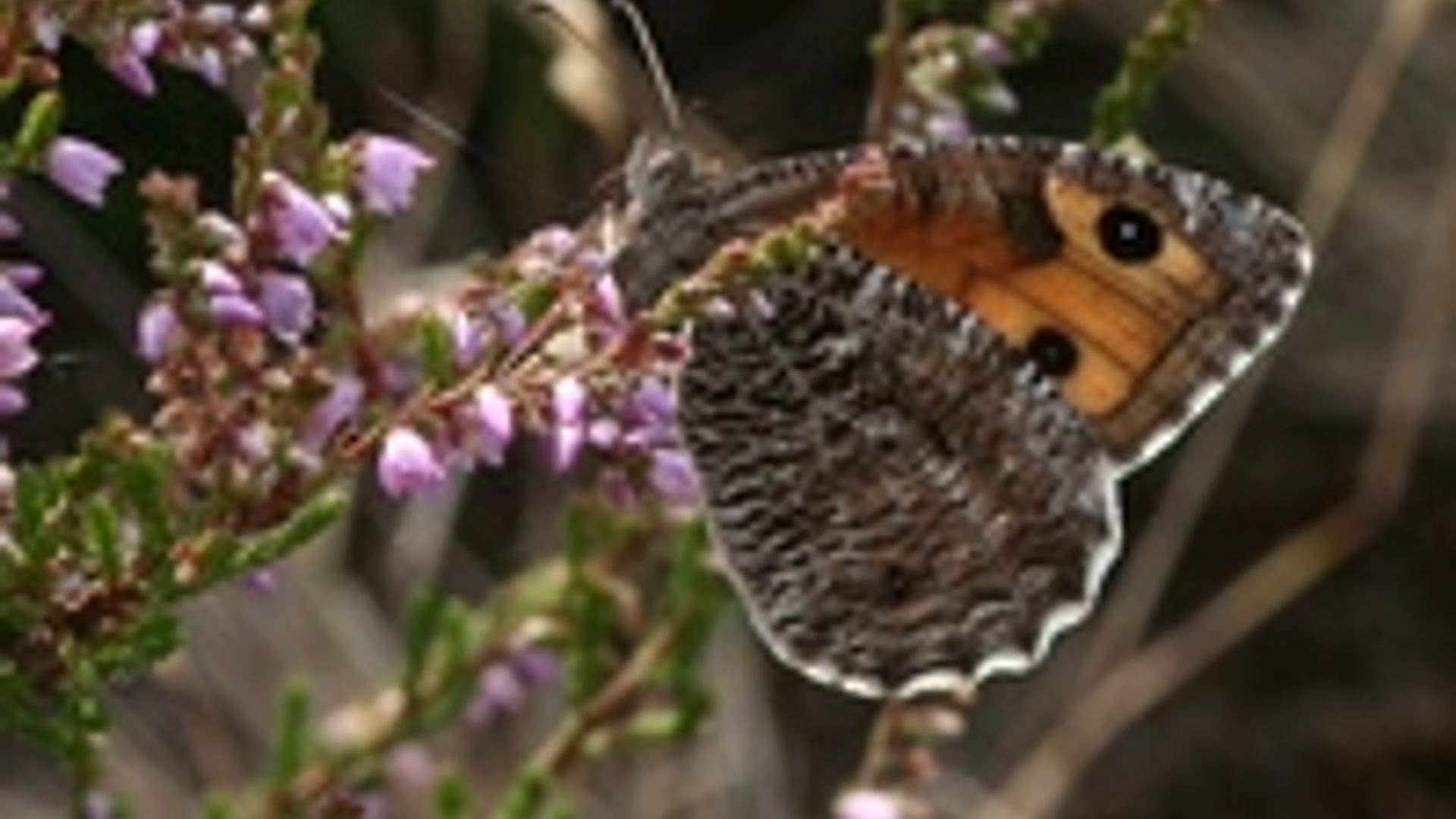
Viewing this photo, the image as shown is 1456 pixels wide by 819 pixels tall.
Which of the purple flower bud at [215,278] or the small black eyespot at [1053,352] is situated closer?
the purple flower bud at [215,278]

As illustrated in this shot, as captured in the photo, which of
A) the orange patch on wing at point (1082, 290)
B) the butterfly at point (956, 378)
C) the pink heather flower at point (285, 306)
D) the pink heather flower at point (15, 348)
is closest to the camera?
the pink heather flower at point (15, 348)

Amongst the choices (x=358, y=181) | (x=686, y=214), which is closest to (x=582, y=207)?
(x=686, y=214)

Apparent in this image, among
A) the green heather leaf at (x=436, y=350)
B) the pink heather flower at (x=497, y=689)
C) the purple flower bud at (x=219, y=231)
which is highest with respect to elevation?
the purple flower bud at (x=219, y=231)

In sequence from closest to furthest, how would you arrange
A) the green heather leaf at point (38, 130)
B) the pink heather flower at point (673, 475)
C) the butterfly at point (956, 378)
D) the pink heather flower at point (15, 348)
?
the pink heather flower at point (15, 348) → the green heather leaf at point (38, 130) → the pink heather flower at point (673, 475) → the butterfly at point (956, 378)

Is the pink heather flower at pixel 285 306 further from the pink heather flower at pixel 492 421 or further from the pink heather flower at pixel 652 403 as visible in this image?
the pink heather flower at pixel 652 403

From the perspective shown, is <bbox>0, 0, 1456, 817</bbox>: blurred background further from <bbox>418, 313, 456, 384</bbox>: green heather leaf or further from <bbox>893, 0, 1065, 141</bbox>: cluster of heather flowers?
<bbox>418, 313, 456, 384</bbox>: green heather leaf

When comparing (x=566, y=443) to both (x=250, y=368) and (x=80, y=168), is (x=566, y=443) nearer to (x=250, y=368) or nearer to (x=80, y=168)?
→ (x=250, y=368)

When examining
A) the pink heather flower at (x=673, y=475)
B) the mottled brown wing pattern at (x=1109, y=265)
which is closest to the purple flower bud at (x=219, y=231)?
the pink heather flower at (x=673, y=475)
